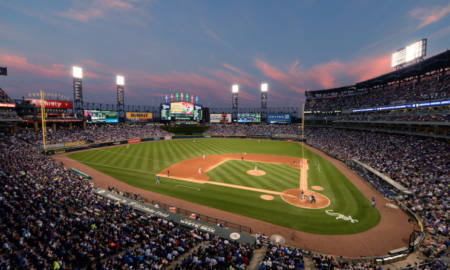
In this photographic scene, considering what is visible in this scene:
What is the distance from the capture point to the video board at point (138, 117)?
69625 mm

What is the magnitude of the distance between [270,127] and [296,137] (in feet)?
54.1

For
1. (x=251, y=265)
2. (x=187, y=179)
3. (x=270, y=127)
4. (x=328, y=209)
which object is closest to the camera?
(x=251, y=265)

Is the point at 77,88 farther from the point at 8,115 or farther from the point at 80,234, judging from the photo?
the point at 80,234

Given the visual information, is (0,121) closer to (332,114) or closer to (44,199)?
(44,199)

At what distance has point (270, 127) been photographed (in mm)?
84750

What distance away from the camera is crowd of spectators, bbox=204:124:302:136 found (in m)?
77.9

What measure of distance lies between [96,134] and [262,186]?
170ft

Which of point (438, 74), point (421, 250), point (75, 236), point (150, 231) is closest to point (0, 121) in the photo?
point (75, 236)

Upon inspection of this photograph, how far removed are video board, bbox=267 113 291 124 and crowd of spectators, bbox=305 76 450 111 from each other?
10577 mm

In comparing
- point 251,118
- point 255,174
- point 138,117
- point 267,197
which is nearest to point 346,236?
point 267,197

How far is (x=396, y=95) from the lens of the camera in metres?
43.1

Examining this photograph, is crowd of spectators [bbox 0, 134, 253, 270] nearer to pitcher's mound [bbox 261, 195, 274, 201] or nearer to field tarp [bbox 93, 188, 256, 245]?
field tarp [bbox 93, 188, 256, 245]

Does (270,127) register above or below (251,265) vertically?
above

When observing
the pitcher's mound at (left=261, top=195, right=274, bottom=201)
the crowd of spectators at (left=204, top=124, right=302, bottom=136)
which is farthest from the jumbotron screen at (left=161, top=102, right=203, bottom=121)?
the pitcher's mound at (left=261, top=195, right=274, bottom=201)
